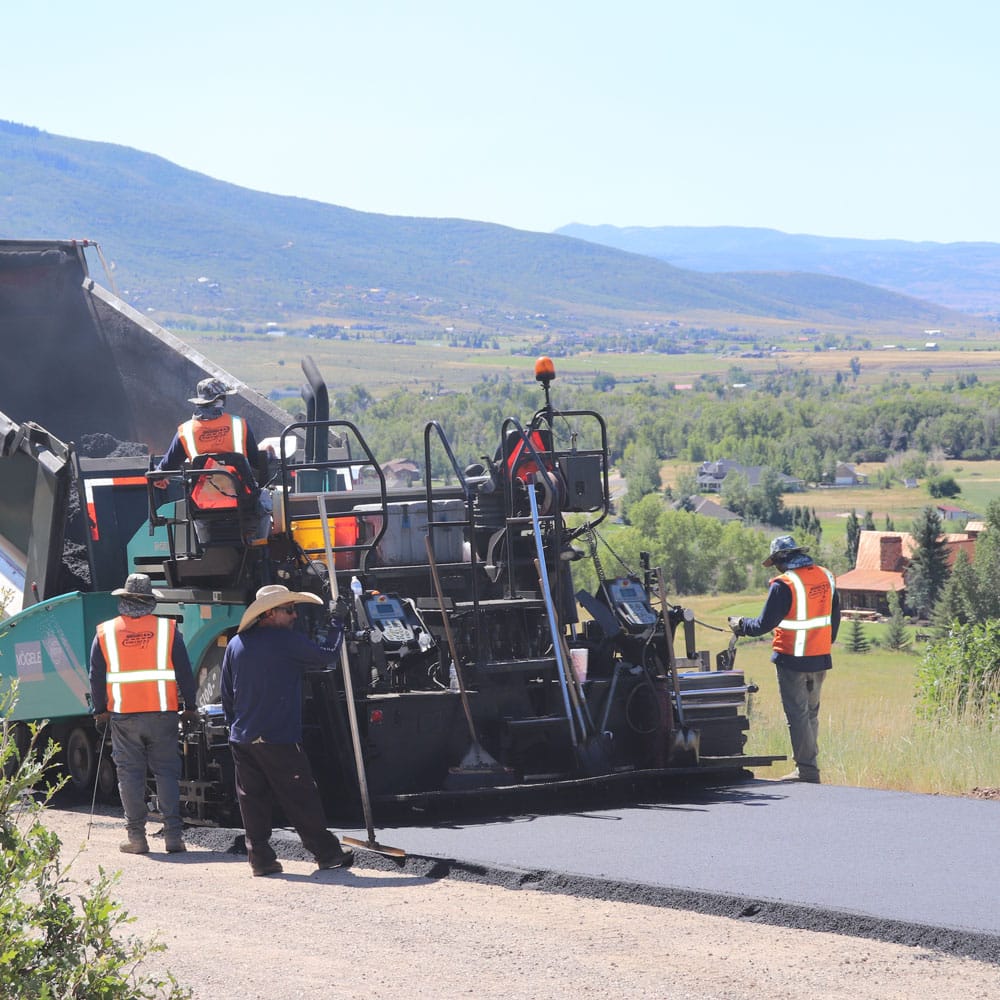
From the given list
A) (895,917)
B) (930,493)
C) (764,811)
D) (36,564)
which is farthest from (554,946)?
(930,493)

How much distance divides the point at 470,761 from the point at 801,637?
2301 millimetres

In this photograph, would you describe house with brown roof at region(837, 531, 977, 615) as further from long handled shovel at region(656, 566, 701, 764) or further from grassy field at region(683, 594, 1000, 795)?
long handled shovel at region(656, 566, 701, 764)

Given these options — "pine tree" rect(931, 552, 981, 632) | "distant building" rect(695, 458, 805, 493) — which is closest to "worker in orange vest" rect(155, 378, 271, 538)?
"pine tree" rect(931, 552, 981, 632)

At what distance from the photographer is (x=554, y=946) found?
576 cm

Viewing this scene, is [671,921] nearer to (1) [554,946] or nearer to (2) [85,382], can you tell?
(1) [554,946]

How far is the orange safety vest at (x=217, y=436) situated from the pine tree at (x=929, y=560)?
86.4m

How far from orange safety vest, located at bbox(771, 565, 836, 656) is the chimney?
9377 cm

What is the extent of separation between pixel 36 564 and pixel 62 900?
5750mm

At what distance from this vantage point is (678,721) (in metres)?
9.06

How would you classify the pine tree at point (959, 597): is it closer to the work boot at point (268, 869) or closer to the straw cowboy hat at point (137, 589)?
the straw cowboy hat at point (137, 589)

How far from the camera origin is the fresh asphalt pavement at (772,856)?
5.95 m

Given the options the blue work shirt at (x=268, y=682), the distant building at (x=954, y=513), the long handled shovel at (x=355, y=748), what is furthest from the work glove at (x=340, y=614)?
the distant building at (x=954, y=513)

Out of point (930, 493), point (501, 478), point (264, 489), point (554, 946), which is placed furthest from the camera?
point (930, 493)

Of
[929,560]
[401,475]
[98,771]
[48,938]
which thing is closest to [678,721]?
[401,475]
